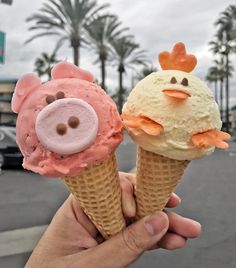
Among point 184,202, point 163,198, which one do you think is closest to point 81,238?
point 163,198

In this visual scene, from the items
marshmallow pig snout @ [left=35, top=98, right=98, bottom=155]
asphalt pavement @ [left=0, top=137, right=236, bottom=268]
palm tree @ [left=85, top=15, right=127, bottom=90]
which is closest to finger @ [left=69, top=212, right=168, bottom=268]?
asphalt pavement @ [left=0, top=137, right=236, bottom=268]

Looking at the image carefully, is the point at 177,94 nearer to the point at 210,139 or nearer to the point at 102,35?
the point at 210,139

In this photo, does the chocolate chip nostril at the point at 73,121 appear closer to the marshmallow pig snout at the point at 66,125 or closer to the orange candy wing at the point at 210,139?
the marshmallow pig snout at the point at 66,125

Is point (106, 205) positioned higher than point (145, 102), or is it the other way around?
point (145, 102)

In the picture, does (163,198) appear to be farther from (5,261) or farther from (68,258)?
(5,261)

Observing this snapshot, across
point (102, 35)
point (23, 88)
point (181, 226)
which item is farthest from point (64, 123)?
point (102, 35)

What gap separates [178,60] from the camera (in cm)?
130

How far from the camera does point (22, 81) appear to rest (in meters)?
1.21

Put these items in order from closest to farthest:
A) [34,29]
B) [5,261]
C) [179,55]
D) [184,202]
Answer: [179,55]
[5,261]
[184,202]
[34,29]

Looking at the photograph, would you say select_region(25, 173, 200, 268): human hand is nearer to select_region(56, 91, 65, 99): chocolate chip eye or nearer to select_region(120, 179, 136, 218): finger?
select_region(120, 179, 136, 218): finger

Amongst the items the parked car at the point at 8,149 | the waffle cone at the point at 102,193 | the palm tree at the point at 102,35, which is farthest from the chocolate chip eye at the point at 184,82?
the palm tree at the point at 102,35

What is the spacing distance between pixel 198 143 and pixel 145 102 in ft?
0.66

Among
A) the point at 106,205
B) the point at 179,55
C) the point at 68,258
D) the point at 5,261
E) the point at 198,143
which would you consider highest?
the point at 179,55

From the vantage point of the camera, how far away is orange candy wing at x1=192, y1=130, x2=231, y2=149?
1185 mm
